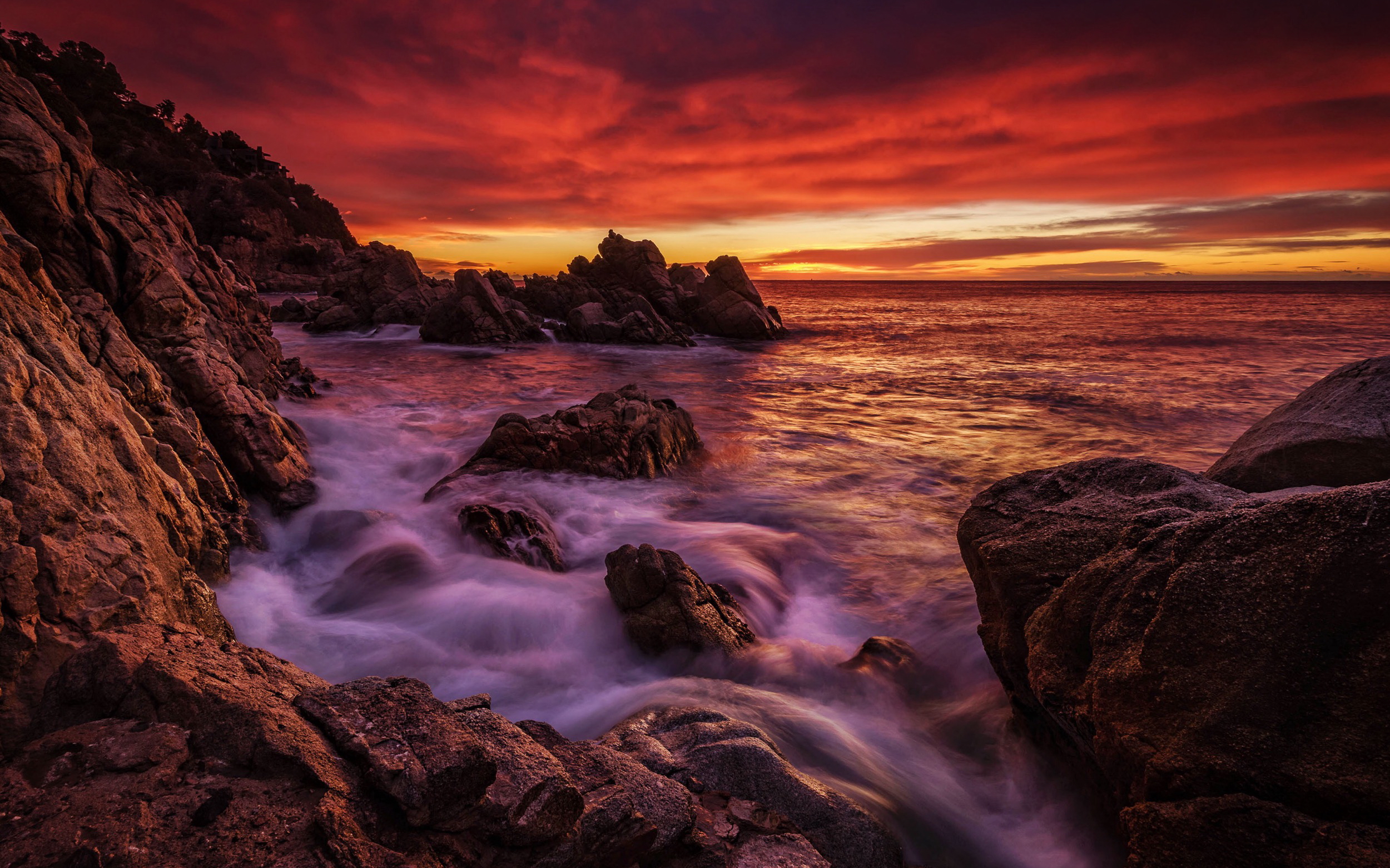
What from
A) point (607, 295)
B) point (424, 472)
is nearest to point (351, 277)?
point (607, 295)

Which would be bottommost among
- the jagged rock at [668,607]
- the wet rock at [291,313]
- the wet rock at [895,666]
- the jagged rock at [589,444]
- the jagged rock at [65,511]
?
the wet rock at [895,666]

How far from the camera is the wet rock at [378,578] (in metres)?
6.79

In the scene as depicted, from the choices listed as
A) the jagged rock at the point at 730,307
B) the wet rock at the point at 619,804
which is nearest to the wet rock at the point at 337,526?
the wet rock at the point at 619,804

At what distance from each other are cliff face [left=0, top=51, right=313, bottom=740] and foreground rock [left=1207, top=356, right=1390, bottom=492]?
9386 mm

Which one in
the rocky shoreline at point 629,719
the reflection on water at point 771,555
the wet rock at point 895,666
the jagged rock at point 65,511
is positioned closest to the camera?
the rocky shoreline at point 629,719

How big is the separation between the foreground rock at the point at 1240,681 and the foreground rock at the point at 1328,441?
12.8 ft

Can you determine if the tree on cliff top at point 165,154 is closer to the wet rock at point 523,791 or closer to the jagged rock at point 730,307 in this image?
the jagged rock at point 730,307

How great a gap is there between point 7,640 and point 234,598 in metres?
3.61

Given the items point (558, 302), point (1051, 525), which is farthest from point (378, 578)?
point (558, 302)

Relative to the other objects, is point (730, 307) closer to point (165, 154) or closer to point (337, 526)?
point (337, 526)

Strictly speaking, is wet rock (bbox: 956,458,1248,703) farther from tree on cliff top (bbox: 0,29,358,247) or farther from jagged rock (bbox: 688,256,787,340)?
tree on cliff top (bbox: 0,29,358,247)

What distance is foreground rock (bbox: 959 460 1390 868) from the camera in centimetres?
234

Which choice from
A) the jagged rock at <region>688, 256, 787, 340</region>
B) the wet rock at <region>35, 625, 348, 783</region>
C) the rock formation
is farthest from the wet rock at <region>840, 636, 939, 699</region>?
the jagged rock at <region>688, 256, 787, 340</region>

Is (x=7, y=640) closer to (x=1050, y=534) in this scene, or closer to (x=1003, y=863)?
(x=1003, y=863)
